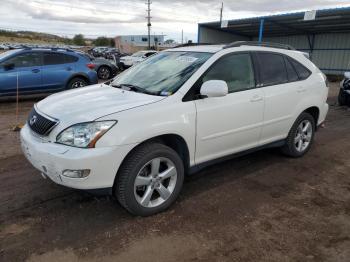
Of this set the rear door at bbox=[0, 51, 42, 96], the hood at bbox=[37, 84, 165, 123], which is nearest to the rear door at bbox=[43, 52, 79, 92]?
the rear door at bbox=[0, 51, 42, 96]

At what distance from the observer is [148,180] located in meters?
3.53

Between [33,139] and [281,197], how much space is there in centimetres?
286

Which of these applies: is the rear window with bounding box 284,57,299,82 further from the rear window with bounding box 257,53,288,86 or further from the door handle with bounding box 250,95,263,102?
the door handle with bounding box 250,95,263,102

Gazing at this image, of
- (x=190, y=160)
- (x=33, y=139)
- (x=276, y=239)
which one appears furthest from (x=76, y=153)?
(x=276, y=239)

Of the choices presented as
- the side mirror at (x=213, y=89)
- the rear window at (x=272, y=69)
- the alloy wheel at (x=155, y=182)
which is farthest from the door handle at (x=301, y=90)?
the alloy wheel at (x=155, y=182)

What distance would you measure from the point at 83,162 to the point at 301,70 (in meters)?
3.67

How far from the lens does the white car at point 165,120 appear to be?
10.6 feet

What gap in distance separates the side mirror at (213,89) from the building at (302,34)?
2056 centimetres

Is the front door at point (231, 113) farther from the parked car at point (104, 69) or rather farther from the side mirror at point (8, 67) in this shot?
the parked car at point (104, 69)

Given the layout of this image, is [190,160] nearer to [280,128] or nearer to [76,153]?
[76,153]

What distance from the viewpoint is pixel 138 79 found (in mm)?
4410

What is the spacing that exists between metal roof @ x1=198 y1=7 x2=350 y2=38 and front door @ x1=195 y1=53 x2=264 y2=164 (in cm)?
1749

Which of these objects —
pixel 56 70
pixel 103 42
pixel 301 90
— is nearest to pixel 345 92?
pixel 301 90

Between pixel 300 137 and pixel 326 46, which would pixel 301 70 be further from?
pixel 326 46
